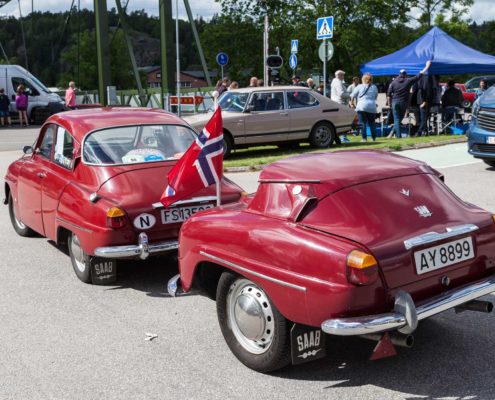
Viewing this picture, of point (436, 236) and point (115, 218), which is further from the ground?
point (436, 236)

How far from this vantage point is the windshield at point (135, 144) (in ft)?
21.6

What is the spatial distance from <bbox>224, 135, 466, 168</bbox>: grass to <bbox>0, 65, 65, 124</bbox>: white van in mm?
16629

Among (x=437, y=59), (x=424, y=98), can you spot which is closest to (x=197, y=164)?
(x=424, y=98)

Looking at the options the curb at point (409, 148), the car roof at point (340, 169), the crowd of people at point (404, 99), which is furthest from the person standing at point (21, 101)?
the car roof at point (340, 169)

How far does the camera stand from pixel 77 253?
629cm

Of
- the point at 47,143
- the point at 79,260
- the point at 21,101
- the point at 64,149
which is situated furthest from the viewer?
the point at 21,101

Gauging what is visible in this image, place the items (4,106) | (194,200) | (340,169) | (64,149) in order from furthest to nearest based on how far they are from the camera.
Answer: (4,106) → (64,149) → (194,200) → (340,169)

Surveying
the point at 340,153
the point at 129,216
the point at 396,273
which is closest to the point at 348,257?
the point at 396,273

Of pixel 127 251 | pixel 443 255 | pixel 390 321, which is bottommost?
pixel 127 251

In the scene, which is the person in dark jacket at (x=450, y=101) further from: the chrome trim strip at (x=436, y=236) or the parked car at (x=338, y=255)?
the chrome trim strip at (x=436, y=236)

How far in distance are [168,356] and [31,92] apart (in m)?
28.8

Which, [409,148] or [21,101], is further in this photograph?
[21,101]

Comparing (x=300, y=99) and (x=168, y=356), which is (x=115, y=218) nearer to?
(x=168, y=356)

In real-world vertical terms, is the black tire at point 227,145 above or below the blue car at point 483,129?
below
